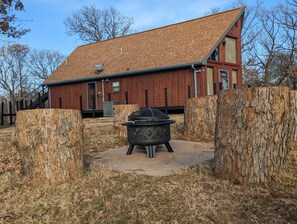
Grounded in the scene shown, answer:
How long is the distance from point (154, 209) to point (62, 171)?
4.86 ft

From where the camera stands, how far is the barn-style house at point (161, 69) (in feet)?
52.7

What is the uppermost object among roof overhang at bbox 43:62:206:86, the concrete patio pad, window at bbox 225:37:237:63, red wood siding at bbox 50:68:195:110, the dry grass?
window at bbox 225:37:237:63

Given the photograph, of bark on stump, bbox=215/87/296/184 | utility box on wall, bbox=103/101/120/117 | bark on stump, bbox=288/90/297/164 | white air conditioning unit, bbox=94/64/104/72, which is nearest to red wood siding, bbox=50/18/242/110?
white air conditioning unit, bbox=94/64/104/72

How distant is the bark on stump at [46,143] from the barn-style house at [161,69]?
39.1ft

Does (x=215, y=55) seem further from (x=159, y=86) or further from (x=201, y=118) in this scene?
(x=201, y=118)

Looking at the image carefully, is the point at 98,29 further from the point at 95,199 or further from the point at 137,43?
the point at 95,199

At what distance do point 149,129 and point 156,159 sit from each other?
0.56 m

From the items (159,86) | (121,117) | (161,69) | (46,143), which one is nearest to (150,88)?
(159,86)

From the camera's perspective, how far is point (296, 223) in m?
2.64

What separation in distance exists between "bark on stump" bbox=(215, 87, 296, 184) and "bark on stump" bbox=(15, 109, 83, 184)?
2087 millimetres

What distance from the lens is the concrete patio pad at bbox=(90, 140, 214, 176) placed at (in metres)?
4.64

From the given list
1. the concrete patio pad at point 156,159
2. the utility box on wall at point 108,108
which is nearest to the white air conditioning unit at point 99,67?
the utility box on wall at point 108,108

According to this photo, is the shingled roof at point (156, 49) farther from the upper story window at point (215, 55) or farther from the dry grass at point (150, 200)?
the dry grass at point (150, 200)

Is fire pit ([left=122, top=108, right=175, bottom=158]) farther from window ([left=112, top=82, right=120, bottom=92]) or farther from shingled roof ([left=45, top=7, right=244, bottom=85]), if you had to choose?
window ([left=112, top=82, right=120, bottom=92])
